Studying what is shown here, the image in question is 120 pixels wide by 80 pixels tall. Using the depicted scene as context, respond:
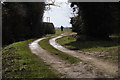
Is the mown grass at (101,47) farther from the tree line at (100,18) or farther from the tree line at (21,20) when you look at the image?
→ the tree line at (21,20)

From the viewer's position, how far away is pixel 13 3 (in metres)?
38.7

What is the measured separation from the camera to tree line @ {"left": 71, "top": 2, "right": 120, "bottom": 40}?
2831 centimetres

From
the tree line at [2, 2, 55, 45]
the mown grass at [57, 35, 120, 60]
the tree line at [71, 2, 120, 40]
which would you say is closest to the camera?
the mown grass at [57, 35, 120, 60]

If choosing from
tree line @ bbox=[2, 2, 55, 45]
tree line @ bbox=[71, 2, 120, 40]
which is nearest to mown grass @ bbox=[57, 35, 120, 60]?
tree line @ bbox=[71, 2, 120, 40]

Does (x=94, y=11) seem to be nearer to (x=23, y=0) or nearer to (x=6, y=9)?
(x=6, y=9)

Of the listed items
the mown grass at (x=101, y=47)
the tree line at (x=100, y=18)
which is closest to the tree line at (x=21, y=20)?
the tree line at (x=100, y=18)

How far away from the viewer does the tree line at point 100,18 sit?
28.3 metres

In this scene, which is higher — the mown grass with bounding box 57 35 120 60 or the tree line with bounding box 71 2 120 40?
the tree line with bounding box 71 2 120 40

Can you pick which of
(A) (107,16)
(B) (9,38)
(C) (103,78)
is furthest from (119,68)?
(B) (9,38)

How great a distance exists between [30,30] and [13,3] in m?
11.1

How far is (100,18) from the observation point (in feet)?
93.9

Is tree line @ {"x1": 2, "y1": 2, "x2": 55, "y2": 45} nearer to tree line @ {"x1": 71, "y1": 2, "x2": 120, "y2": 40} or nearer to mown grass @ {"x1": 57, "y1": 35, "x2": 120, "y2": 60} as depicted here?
tree line @ {"x1": 71, "y1": 2, "x2": 120, "y2": 40}

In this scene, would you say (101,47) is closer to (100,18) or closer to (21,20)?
(100,18)

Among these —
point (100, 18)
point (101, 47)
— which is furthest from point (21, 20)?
point (101, 47)
